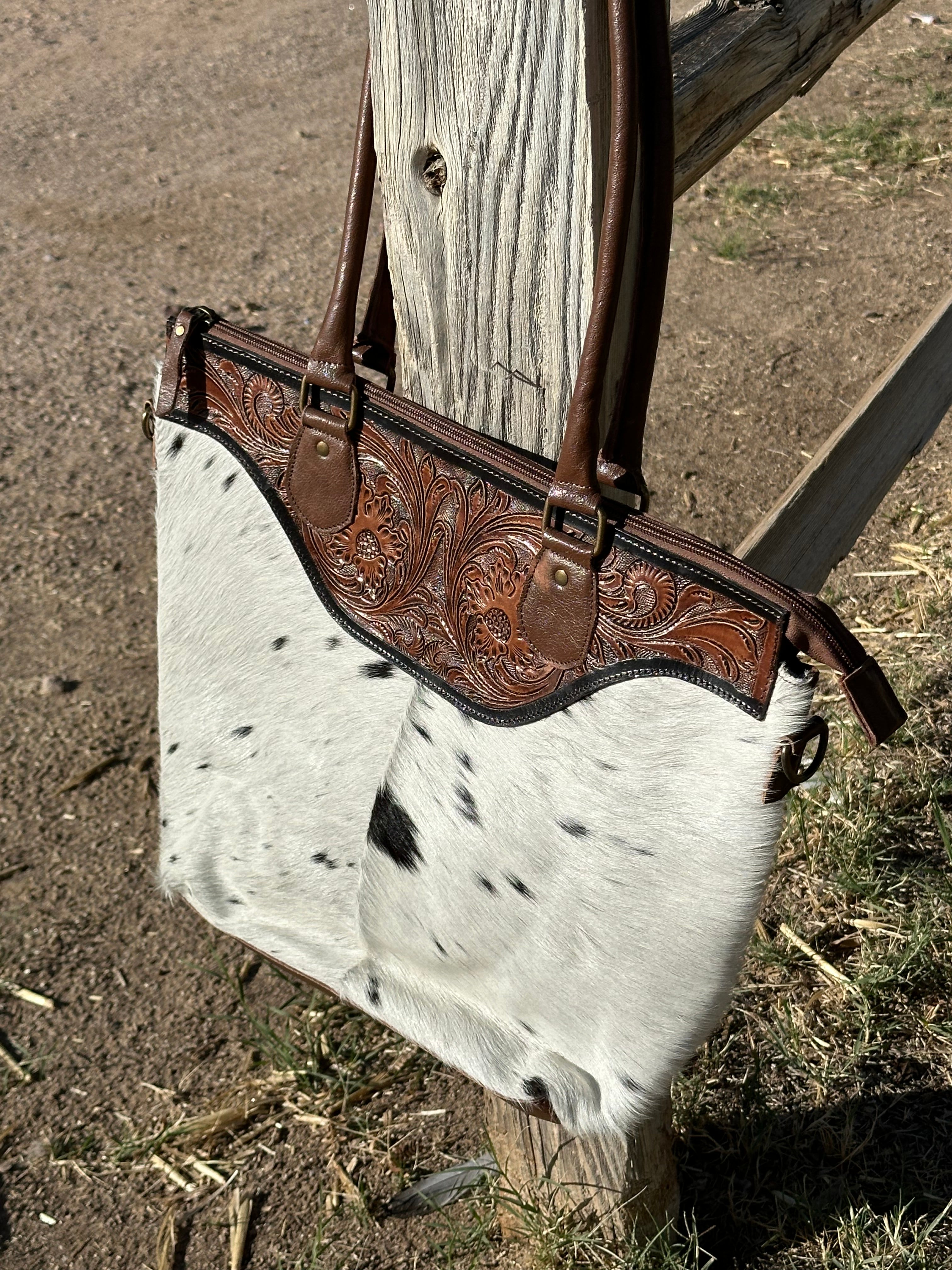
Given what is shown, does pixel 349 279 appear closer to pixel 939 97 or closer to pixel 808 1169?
pixel 808 1169

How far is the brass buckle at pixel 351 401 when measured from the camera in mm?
1125

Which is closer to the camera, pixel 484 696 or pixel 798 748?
pixel 798 748

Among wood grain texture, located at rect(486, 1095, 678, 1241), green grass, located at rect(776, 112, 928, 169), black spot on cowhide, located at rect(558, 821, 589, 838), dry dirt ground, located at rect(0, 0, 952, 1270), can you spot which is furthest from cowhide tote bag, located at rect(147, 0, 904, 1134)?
green grass, located at rect(776, 112, 928, 169)

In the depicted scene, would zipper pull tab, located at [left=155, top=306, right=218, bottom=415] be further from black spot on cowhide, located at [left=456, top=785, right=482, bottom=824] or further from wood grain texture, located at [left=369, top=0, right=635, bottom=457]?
black spot on cowhide, located at [left=456, top=785, right=482, bottom=824]

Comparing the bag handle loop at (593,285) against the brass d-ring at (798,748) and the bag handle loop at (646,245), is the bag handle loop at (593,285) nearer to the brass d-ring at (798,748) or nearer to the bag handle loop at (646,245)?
the bag handle loop at (646,245)

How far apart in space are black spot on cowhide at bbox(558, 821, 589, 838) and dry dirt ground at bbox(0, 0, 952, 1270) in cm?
89

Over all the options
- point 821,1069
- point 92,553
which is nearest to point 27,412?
point 92,553

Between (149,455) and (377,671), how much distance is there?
2587 mm

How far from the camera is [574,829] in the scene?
3.56 feet

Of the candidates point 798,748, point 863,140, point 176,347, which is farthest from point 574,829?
point 863,140

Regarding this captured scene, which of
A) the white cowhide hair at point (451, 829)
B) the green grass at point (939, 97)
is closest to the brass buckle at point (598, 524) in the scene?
the white cowhide hair at point (451, 829)

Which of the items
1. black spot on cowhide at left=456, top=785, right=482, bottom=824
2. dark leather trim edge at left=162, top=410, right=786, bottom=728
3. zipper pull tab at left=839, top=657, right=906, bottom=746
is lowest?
black spot on cowhide at left=456, top=785, right=482, bottom=824

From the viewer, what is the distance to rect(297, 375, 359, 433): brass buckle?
1.12 m

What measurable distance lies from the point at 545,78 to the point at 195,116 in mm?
4986
